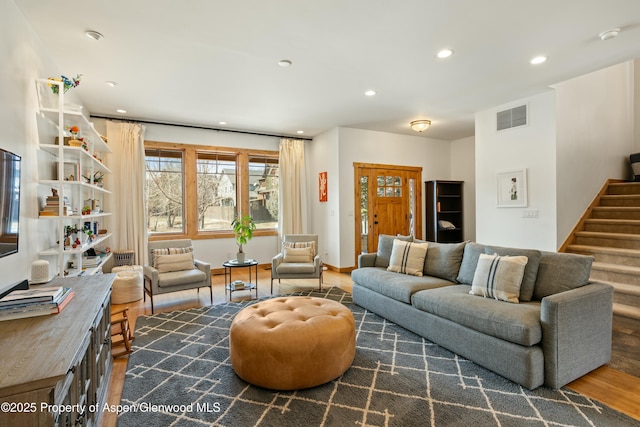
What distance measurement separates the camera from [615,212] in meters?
4.62

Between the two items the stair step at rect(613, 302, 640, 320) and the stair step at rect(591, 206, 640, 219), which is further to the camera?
the stair step at rect(591, 206, 640, 219)

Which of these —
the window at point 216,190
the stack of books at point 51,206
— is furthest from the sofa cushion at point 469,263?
the window at point 216,190

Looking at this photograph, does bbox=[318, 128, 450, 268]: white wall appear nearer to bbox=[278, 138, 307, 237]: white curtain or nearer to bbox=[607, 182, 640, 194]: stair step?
bbox=[278, 138, 307, 237]: white curtain

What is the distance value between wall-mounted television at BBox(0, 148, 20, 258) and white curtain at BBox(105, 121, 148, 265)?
2.96 meters

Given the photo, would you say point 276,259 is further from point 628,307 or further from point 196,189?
point 628,307

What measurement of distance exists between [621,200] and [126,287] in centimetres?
727

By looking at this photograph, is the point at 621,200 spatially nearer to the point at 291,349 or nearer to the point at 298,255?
the point at 298,255

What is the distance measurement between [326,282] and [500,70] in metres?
3.76

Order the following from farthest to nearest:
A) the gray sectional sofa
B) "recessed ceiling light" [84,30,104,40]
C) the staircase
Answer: the staircase, "recessed ceiling light" [84,30,104,40], the gray sectional sofa

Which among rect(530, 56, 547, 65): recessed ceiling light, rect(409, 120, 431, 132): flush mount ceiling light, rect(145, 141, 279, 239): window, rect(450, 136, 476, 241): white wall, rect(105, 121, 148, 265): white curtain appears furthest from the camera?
rect(450, 136, 476, 241): white wall

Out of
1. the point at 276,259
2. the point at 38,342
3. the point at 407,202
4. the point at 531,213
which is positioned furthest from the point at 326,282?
the point at 38,342

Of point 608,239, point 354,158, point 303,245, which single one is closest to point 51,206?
point 303,245

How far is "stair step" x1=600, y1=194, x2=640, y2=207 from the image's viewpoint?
462cm

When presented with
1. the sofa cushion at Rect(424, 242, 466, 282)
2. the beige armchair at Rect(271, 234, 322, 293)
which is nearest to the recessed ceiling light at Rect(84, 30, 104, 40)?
the beige armchair at Rect(271, 234, 322, 293)
